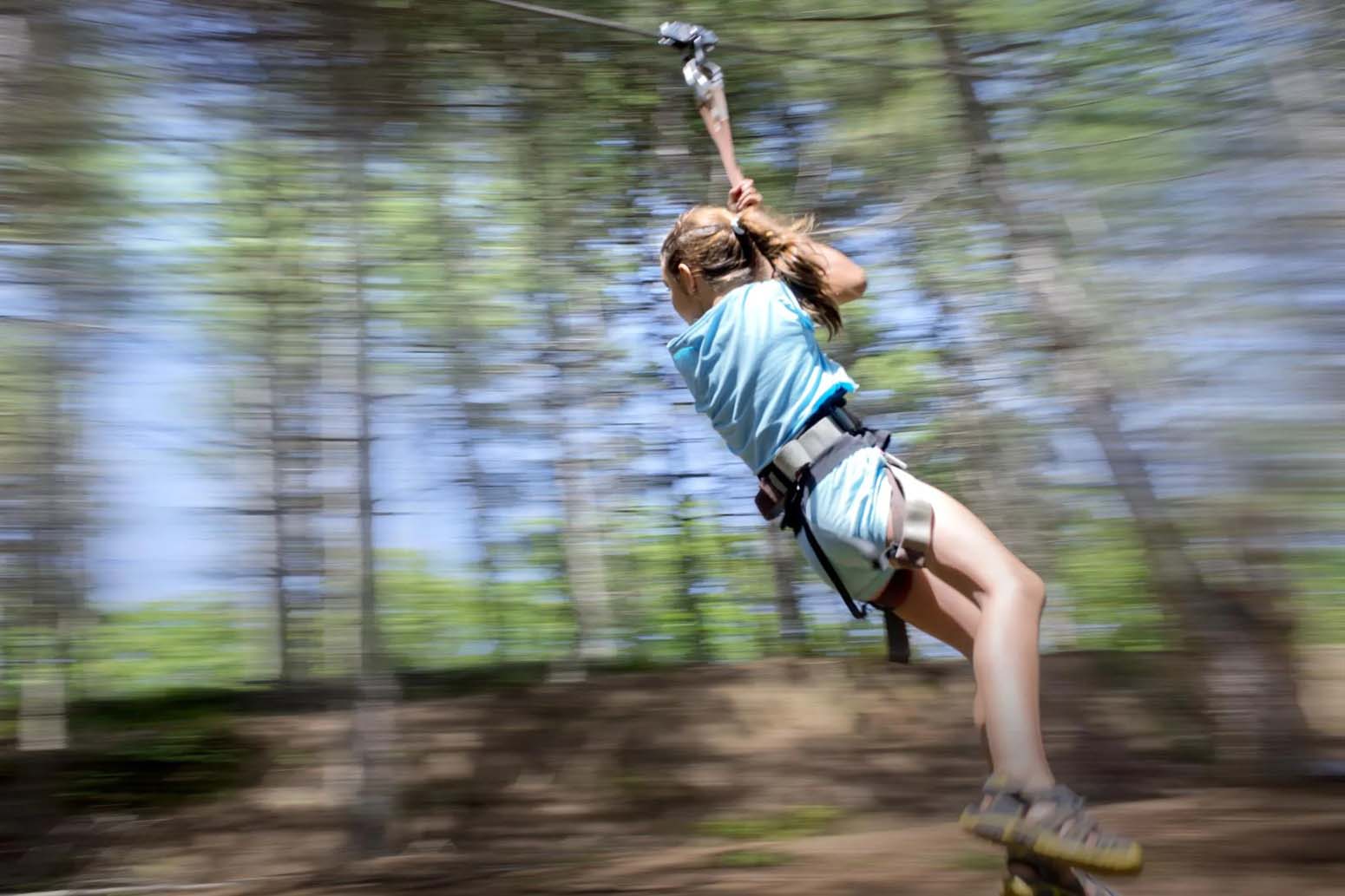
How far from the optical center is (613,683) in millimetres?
5371

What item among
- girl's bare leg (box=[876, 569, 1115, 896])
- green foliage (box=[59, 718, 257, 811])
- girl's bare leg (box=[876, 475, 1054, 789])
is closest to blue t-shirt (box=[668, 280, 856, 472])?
girl's bare leg (box=[876, 475, 1054, 789])

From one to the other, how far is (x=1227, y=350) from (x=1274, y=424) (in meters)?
0.37

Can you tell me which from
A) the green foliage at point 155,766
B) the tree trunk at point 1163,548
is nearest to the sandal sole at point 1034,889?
the tree trunk at point 1163,548

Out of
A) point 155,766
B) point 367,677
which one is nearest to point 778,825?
point 367,677

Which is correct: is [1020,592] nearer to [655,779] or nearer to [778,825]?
[778,825]

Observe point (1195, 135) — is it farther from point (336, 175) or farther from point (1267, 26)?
point (336, 175)

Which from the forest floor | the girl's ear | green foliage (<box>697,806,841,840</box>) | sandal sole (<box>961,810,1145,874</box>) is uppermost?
the girl's ear

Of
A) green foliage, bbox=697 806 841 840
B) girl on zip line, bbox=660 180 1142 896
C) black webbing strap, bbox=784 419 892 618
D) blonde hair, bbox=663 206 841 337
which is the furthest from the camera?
green foliage, bbox=697 806 841 840

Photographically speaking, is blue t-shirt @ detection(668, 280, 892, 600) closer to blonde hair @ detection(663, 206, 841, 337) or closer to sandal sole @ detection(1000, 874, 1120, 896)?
blonde hair @ detection(663, 206, 841, 337)

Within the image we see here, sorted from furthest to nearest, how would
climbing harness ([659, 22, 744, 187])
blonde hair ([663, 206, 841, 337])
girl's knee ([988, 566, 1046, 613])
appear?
climbing harness ([659, 22, 744, 187]) < blonde hair ([663, 206, 841, 337]) < girl's knee ([988, 566, 1046, 613])

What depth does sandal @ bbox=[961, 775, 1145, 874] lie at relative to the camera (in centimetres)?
183

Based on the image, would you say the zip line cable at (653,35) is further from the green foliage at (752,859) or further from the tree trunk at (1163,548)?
the green foliage at (752,859)

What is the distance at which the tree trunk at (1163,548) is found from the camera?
404cm

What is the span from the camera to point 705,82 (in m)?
2.75
